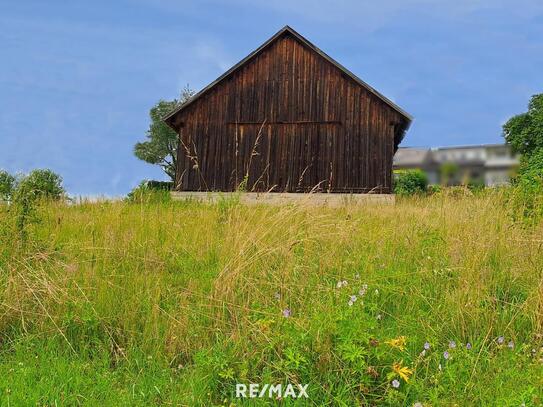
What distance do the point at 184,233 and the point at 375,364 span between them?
3.50 m

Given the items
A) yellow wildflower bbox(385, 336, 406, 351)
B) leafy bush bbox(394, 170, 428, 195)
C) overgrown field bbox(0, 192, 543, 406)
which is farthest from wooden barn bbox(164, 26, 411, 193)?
yellow wildflower bbox(385, 336, 406, 351)

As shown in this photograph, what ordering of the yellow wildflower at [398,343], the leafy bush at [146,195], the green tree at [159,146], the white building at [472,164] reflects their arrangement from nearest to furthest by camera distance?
1. the yellow wildflower at [398,343]
2. the white building at [472,164]
3. the leafy bush at [146,195]
4. the green tree at [159,146]

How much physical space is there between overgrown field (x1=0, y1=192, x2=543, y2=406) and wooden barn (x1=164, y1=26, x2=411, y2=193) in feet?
42.1

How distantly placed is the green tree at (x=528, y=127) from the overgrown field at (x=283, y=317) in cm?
2916

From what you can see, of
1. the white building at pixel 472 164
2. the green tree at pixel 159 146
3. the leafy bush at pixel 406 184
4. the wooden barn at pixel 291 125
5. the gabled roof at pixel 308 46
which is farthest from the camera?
the green tree at pixel 159 146

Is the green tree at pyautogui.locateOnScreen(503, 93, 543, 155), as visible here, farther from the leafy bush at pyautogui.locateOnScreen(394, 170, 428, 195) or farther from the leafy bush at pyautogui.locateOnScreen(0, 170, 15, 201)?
the leafy bush at pyautogui.locateOnScreen(0, 170, 15, 201)

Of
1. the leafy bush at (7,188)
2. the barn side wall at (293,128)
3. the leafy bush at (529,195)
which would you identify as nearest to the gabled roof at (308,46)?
the barn side wall at (293,128)

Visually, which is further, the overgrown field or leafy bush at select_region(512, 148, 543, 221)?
leafy bush at select_region(512, 148, 543, 221)

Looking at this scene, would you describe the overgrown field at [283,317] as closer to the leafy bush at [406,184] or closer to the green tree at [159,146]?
the leafy bush at [406,184]

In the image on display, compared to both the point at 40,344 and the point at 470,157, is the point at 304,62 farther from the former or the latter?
the point at 40,344

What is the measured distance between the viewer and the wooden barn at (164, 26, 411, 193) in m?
17.7

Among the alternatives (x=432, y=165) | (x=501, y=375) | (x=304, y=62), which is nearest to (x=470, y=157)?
(x=432, y=165)

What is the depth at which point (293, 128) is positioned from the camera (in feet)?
59.0

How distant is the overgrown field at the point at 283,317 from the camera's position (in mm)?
2512
